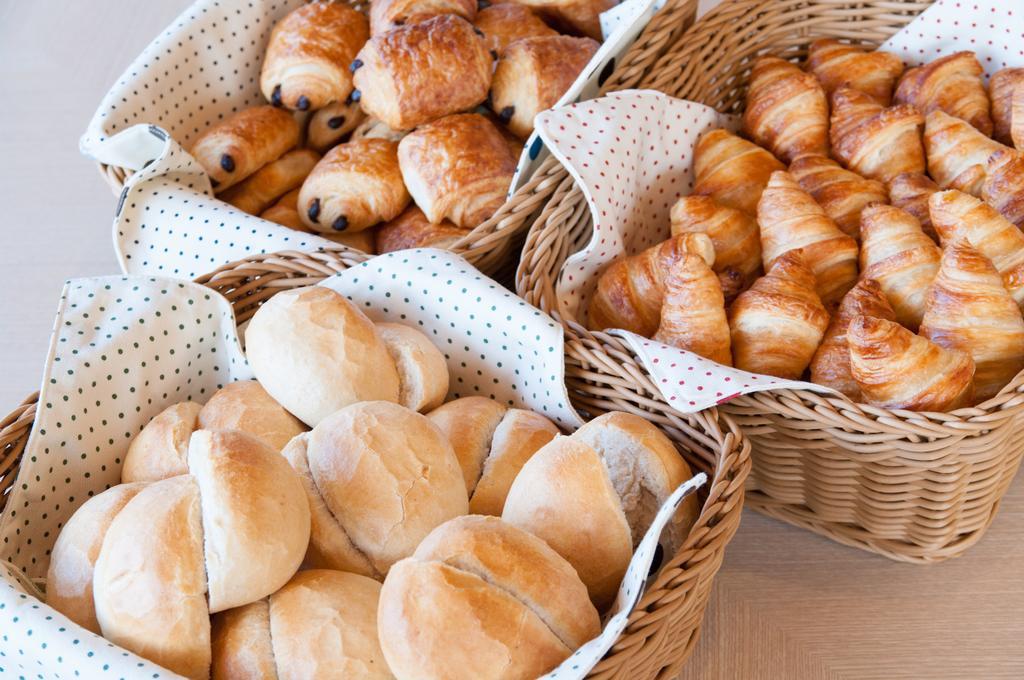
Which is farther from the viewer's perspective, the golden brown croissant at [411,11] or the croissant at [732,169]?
the golden brown croissant at [411,11]

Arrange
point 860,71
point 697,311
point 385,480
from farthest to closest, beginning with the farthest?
point 860,71 → point 697,311 → point 385,480

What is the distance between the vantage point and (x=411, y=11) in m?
1.29

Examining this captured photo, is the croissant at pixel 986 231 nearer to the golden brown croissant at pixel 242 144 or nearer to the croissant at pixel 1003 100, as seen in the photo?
the croissant at pixel 1003 100

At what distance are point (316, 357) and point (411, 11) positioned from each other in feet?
2.07

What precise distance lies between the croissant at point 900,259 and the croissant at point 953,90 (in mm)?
243

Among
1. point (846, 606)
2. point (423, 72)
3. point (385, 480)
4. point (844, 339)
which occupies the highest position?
point (423, 72)

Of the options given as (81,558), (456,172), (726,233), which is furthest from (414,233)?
(81,558)

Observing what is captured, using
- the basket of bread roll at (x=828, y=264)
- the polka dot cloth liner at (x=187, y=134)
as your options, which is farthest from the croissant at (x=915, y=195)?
the polka dot cloth liner at (x=187, y=134)

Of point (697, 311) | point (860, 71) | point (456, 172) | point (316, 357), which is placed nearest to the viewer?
point (316, 357)

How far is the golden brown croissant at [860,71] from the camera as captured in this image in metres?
1.27

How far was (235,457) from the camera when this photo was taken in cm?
70

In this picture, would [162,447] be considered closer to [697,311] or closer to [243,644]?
[243,644]

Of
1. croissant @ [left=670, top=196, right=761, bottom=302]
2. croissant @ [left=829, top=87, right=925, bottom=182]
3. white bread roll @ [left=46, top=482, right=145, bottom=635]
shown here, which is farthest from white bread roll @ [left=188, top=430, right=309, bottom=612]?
croissant @ [left=829, top=87, right=925, bottom=182]

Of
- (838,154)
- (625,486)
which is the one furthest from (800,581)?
(838,154)
